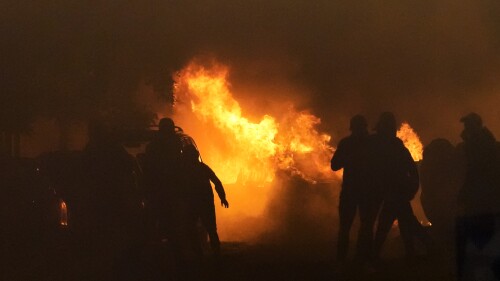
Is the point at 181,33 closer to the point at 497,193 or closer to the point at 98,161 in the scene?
the point at 98,161

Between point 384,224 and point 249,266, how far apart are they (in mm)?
1845

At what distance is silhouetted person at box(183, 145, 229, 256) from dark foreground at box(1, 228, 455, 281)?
0.51 m

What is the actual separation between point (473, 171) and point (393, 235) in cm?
528

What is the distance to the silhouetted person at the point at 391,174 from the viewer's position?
11.2 metres

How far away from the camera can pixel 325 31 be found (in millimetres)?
28438

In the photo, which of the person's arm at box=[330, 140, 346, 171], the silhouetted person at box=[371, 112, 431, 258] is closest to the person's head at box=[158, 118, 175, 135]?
the person's arm at box=[330, 140, 346, 171]

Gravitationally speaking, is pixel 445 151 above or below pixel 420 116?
below

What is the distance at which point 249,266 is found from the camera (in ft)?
38.1

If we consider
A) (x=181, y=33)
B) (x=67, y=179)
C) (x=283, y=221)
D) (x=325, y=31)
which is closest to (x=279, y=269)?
(x=67, y=179)

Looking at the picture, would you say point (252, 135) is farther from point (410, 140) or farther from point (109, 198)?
point (109, 198)

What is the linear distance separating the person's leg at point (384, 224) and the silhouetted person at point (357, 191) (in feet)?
1.02

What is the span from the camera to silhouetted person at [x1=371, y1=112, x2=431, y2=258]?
1120 centimetres

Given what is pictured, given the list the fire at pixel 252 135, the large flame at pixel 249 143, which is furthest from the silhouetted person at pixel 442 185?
the fire at pixel 252 135

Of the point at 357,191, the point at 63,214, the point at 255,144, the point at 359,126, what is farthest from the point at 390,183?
the point at 255,144
